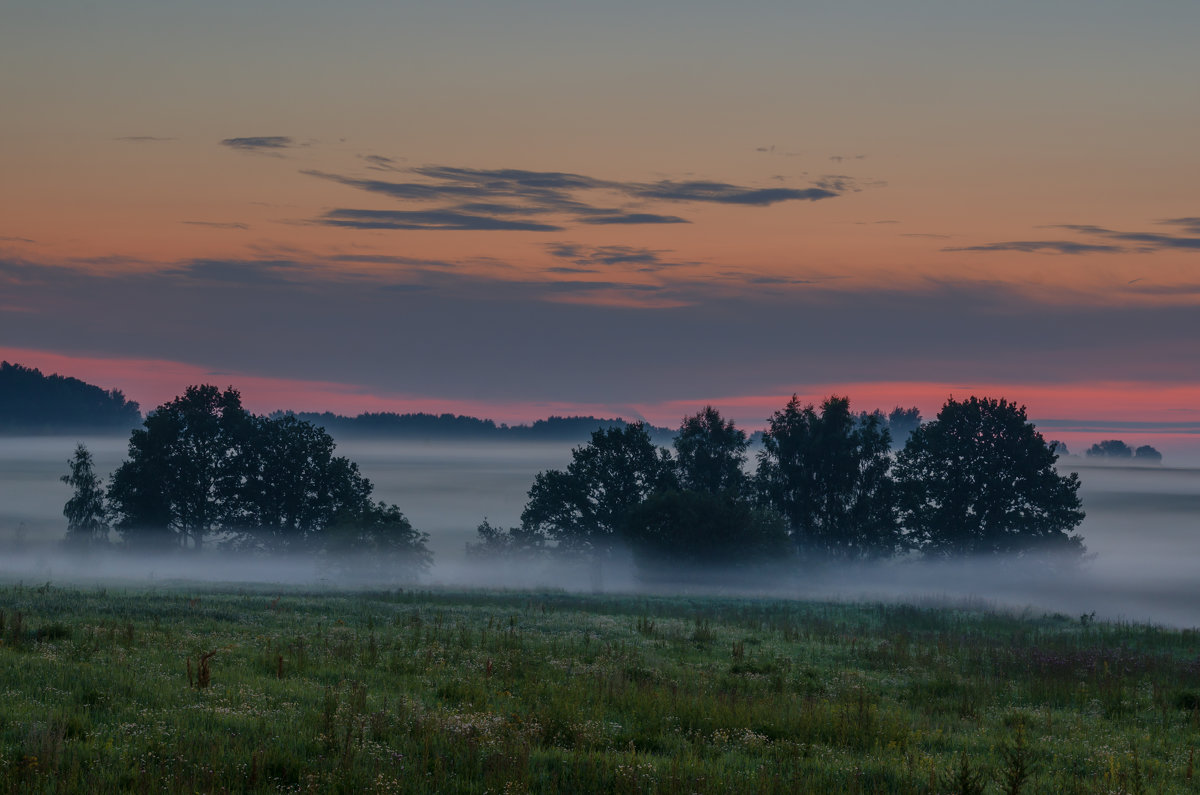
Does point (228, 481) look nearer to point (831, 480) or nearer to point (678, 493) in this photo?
point (678, 493)

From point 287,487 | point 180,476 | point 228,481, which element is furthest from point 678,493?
point 180,476

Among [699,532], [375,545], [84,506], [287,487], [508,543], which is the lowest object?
[508,543]

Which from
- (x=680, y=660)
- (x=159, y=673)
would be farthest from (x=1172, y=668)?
(x=159, y=673)

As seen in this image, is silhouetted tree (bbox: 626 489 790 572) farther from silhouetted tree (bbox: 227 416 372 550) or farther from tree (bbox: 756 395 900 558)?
silhouetted tree (bbox: 227 416 372 550)

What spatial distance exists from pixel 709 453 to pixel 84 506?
2503 inches

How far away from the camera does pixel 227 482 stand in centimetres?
8188

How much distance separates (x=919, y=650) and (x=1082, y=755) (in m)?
13.1

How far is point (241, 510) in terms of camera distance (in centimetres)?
8181

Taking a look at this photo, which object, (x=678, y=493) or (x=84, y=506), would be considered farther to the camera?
(x=84, y=506)

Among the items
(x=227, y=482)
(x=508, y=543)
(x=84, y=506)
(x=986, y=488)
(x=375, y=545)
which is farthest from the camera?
(x=84, y=506)

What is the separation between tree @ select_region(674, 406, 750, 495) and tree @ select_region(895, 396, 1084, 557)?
55.1 feet

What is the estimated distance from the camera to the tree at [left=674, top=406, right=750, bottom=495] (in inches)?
3536

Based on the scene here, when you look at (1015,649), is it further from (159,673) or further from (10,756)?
(10,756)

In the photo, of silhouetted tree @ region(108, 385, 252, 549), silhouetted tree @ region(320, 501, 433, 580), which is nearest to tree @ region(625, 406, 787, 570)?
silhouetted tree @ region(320, 501, 433, 580)
